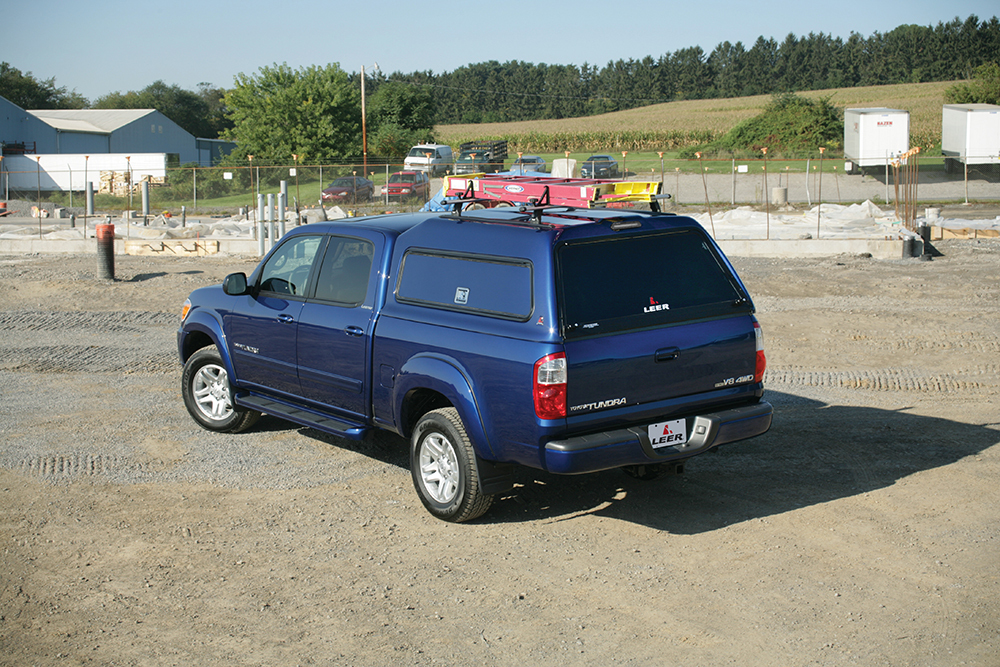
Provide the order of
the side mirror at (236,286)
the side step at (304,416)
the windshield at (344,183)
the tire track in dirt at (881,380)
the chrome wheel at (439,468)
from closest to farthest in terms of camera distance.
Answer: the chrome wheel at (439,468), the side step at (304,416), the side mirror at (236,286), the tire track in dirt at (881,380), the windshield at (344,183)

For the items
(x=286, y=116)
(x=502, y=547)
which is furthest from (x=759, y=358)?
(x=286, y=116)

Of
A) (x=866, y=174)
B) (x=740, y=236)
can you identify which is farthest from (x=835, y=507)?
(x=866, y=174)

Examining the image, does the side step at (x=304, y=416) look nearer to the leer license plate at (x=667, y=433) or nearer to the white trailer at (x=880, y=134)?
the leer license plate at (x=667, y=433)

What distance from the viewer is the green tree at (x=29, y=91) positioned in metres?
97.4

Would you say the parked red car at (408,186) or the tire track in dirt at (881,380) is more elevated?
the parked red car at (408,186)

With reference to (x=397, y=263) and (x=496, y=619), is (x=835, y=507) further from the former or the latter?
(x=397, y=263)

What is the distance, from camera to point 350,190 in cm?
3634

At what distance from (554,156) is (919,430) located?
63.5 metres

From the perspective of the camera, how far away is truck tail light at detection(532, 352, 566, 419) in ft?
17.0

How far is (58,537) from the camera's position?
579 centimetres

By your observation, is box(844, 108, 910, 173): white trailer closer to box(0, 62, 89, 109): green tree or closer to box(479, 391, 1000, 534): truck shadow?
box(479, 391, 1000, 534): truck shadow

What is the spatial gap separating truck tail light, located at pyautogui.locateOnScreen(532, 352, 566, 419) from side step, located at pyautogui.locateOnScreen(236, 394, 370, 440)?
1890 mm

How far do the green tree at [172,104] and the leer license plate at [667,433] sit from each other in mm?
120367

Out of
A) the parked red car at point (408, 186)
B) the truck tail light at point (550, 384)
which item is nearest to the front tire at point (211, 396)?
the truck tail light at point (550, 384)
